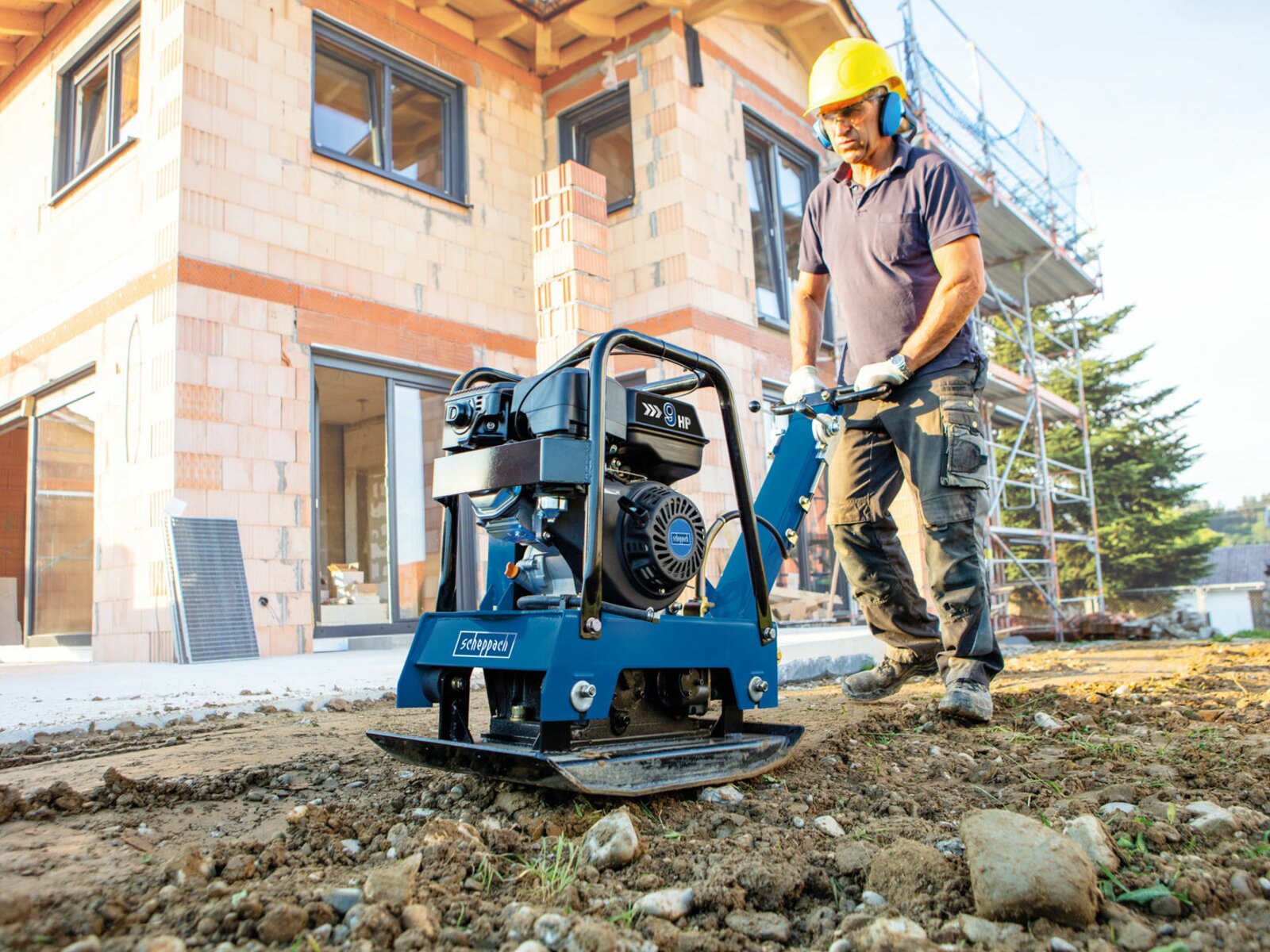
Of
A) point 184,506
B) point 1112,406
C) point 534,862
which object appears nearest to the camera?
point 534,862

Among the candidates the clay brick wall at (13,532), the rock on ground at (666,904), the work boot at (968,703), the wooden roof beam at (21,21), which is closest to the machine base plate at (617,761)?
the rock on ground at (666,904)

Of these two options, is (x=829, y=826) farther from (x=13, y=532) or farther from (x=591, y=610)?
(x=13, y=532)

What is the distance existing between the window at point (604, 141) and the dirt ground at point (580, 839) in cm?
671

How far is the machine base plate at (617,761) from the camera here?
70.4 inches

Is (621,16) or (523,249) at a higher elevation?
(621,16)

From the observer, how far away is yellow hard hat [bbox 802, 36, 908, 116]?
118 inches

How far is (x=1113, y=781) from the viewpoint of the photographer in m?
2.08

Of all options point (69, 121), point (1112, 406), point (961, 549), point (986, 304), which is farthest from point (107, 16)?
point (1112, 406)

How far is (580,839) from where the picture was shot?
1733mm

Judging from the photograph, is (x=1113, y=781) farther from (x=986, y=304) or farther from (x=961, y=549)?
(x=986, y=304)

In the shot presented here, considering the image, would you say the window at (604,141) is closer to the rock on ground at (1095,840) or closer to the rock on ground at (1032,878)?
the rock on ground at (1095,840)

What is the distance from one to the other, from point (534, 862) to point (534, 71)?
8.32 meters

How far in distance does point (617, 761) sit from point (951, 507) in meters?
1.52

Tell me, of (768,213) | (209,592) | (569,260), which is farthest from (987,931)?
(768,213)
